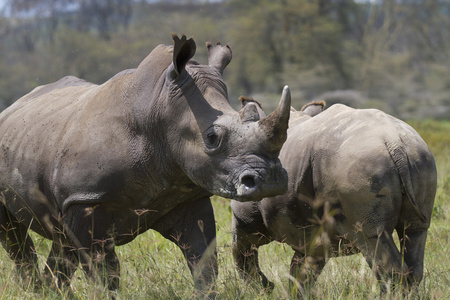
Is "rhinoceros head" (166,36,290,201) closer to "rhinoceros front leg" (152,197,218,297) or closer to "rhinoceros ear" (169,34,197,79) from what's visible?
"rhinoceros ear" (169,34,197,79)

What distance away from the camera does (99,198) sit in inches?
174

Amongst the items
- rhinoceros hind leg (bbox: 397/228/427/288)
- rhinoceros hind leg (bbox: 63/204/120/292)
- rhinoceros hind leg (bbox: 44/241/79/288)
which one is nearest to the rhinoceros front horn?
rhinoceros hind leg (bbox: 397/228/427/288)

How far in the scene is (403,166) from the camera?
4.21 meters

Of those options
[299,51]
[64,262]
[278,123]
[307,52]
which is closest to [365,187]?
[278,123]

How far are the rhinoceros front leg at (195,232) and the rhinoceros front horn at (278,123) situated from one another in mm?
1025

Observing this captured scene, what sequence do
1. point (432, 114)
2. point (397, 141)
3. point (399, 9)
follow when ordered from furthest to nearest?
point (399, 9) → point (432, 114) → point (397, 141)

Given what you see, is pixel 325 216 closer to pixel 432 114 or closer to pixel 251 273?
pixel 251 273

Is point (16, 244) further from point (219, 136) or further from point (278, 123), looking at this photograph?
point (278, 123)

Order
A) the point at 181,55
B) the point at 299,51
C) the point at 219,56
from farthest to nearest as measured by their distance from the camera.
→ 1. the point at 299,51
2. the point at 219,56
3. the point at 181,55

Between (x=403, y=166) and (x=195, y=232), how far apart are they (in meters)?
1.48

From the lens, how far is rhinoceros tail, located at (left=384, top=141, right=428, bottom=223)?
13.8 ft

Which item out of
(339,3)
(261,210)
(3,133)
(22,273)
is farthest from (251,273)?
(339,3)

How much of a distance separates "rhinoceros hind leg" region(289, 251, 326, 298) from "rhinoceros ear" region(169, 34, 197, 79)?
64.6 inches

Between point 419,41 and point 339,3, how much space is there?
211 inches
